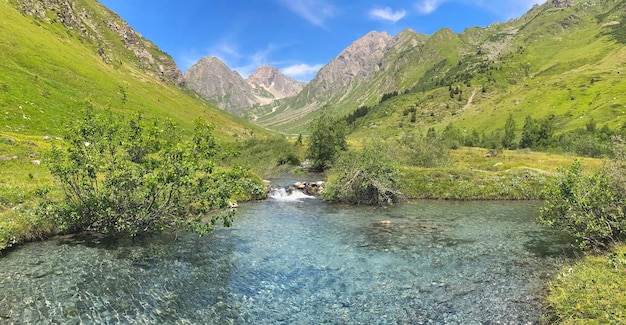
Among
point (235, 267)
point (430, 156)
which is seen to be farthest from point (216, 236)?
point (430, 156)

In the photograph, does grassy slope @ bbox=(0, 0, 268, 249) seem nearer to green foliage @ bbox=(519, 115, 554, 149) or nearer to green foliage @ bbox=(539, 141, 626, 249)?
green foliage @ bbox=(539, 141, 626, 249)

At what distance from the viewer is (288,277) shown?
19.4m

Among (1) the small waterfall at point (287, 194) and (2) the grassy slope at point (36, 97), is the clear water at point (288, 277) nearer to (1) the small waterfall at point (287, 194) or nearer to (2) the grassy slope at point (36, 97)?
(2) the grassy slope at point (36, 97)

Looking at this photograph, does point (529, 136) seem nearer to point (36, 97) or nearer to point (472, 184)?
point (472, 184)

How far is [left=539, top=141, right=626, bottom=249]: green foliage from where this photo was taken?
64.7 feet

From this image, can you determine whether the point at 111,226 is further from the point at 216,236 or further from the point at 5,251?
the point at 216,236

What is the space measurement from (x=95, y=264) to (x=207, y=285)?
6.64 m

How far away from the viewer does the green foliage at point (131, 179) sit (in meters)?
21.5

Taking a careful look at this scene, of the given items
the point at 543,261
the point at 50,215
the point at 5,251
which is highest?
the point at 50,215

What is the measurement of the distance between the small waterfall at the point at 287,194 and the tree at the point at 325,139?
100 ft

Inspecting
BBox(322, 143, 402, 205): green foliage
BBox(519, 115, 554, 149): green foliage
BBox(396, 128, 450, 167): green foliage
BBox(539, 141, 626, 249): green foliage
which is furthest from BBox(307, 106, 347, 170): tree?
BBox(519, 115, 554, 149): green foliage

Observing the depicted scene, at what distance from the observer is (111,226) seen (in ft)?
77.4

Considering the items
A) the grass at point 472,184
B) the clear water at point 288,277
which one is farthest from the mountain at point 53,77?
the grass at point 472,184

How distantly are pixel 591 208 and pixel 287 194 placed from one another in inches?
A: 1446
